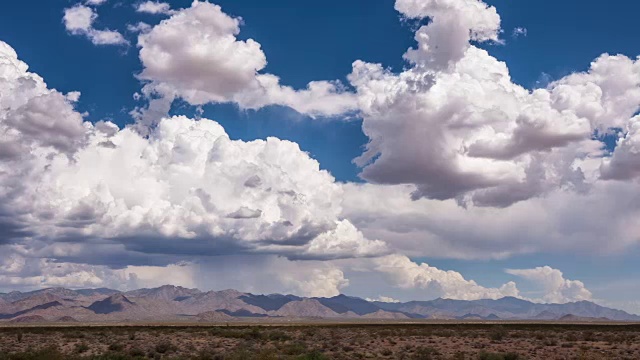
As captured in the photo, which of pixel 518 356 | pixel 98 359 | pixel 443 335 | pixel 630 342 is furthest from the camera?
pixel 443 335

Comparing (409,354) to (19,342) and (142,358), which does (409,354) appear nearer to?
(142,358)

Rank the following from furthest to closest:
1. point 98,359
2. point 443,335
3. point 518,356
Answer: point 443,335 → point 518,356 → point 98,359

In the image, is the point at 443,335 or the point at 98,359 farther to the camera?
the point at 443,335

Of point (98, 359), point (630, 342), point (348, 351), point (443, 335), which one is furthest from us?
point (443, 335)

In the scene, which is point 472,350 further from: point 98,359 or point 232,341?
point 98,359

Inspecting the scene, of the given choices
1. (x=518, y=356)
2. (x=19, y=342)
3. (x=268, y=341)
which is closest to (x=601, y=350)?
(x=518, y=356)

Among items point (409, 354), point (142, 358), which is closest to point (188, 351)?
point (142, 358)

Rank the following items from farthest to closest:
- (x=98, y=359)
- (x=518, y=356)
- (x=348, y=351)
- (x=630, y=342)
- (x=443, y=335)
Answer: (x=443, y=335) < (x=630, y=342) < (x=348, y=351) < (x=518, y=356) < (x=98, y=359)

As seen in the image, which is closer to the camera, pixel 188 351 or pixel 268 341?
pixel 188 351

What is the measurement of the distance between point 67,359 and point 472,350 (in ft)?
114

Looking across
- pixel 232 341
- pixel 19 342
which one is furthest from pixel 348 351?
pixel 19 342

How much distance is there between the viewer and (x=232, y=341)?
68938 millimetres

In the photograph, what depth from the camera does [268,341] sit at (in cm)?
6794

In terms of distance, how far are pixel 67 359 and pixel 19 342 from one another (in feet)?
76.9
